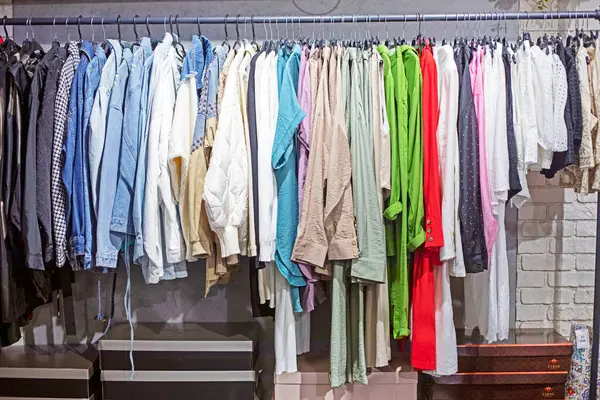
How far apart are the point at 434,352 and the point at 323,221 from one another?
2.09 feet

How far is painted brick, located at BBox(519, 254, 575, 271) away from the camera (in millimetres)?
2527

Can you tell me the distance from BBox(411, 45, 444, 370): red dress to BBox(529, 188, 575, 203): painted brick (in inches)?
31.4

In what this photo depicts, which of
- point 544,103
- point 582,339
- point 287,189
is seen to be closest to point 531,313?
point 582,339

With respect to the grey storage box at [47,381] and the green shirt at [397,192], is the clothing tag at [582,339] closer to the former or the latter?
the green shirt at [397,192]

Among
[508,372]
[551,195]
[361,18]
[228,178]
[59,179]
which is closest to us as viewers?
[228,178]

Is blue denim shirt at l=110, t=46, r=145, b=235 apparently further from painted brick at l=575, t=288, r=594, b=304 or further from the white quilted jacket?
painted brick at l=575, t=288, r=594, b=304

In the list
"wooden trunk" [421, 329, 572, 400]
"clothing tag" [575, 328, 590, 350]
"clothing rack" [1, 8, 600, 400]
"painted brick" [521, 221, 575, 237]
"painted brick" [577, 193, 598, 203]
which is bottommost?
"wooden trunk" [421, 329, 572, 400]

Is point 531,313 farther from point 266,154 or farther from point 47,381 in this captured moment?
point 47,381

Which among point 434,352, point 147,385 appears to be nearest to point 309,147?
→ point 434,352

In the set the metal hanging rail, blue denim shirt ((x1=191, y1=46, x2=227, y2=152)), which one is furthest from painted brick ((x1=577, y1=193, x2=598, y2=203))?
blue denim shirt ((x1=191, y1=46, x2=227, y2=152))

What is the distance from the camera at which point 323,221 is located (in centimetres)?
191

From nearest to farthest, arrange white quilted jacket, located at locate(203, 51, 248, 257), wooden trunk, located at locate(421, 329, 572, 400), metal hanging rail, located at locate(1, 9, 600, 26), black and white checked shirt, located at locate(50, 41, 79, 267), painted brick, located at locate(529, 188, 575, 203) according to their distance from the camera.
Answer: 1. white quilted jacket, located at locate(203, 51, 248, 257)
2. black and white checked shirt, located at locate(50, 41, 79, 267)
3. metal hanging rail, located at locate(1, 9, 600, 26)
4. wooden trunk, located at locate(421, 329, 572, 400)
5. painted brick, located at locate(529, 188, 575, 203)

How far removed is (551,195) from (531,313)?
1.79 feet

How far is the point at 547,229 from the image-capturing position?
252 cm
